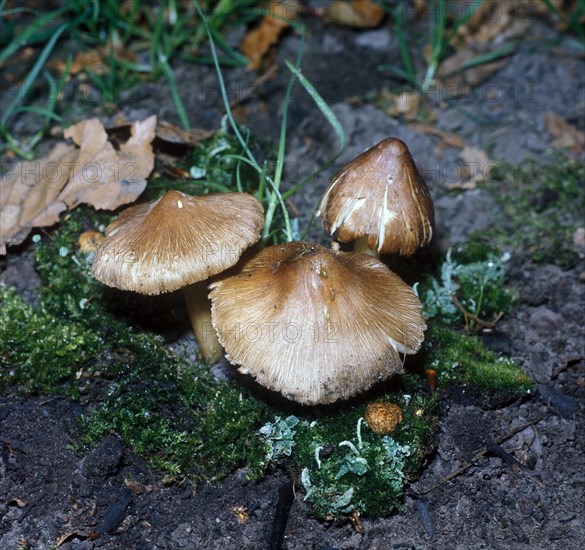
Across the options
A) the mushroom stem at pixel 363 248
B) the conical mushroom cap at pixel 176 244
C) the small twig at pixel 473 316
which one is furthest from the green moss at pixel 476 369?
the conical mushroom cap at pixel 176 244

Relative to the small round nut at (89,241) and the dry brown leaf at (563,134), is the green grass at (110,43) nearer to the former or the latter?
the small round nut at (89,241)

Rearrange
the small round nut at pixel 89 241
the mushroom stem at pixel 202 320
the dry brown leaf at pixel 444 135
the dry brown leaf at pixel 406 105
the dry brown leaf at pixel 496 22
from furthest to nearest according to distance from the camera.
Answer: the dry brown leaf at pixel 496 22 → the dry brown leaf at pixel 406 105 → the dry brown leaf at pixel 444 135 → the small round nut at pixel 89 241 → the mushroom stem at pixel 202 320

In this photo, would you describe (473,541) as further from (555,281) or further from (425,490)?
(555,281)

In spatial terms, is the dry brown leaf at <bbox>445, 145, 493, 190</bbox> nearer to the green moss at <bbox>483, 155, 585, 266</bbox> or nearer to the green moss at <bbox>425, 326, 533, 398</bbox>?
the green moss at <bbox>483, 155, 585, 266</bbox>

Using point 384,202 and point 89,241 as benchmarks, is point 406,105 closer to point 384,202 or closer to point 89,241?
point 384,202

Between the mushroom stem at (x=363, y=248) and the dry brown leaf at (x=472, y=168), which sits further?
the dry brown leaf at (x=472, y=168)

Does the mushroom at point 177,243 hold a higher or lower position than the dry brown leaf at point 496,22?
higher

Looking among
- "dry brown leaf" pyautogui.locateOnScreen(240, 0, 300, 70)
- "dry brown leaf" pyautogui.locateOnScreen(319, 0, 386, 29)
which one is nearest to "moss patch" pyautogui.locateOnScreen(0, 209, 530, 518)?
"dry brown leaf" pyautogui.locateOnScreen(240, 0, 300, 70)

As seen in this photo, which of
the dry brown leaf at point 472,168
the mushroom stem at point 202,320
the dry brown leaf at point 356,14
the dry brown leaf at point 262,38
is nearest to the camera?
the mushroom stem at point 202,320
